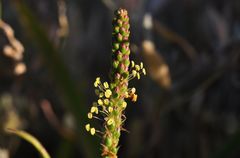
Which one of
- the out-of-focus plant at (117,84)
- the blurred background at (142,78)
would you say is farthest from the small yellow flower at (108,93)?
the blurred background at (142,78)

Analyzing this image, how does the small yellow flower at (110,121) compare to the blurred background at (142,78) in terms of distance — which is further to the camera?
the blurred background at (142,78)

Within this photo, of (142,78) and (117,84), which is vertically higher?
(142,78)

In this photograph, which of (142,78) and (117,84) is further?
(142,78)

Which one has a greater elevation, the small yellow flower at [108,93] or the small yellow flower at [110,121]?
the small yellow flower at [108,93]

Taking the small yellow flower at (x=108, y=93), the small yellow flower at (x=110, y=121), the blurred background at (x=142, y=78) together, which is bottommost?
the small yellow flower at (x=110, y=121)

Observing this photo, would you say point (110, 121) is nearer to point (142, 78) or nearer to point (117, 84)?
point (117, 84)

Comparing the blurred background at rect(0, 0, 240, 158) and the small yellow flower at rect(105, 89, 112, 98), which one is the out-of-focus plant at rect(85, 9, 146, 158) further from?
the blurred background at rect(0, 0, 240, 158)

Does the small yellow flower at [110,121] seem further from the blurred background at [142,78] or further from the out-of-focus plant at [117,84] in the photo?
the blurred background at [142,78]

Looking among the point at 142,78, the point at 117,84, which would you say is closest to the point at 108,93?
the point at 117,84

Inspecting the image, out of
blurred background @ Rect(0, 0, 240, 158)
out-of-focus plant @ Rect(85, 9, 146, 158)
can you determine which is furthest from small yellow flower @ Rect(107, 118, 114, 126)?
blurred background @ Rect(0, 0, 240, 158)

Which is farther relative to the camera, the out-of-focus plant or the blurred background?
the blurred background
